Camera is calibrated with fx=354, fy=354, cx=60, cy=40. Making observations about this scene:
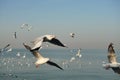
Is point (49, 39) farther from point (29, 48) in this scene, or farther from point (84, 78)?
point (84, 78)

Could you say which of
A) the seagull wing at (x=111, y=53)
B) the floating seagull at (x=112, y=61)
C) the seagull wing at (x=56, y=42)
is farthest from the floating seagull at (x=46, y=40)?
the seagull wing at (x=111, y=53)

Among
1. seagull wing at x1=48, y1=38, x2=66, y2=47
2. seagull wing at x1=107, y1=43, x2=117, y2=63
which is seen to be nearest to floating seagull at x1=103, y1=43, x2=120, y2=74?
seagull wing at x1=107, y1=43, x2=117, y2=63

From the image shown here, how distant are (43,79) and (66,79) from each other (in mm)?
4491

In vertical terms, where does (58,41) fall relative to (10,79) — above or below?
below

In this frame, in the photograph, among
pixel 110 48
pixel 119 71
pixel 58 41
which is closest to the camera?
pixel 58 41

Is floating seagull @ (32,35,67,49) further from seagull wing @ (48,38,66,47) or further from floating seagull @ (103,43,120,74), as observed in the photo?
floating seagull @ (103,43,120,74)

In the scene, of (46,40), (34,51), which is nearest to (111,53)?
(46,40)

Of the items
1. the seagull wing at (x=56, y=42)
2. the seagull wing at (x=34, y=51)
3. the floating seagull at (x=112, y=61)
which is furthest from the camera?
the floating seagull at (x=112, y=61)

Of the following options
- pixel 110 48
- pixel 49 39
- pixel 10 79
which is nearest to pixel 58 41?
pixel 49 39

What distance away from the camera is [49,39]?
3520 mm

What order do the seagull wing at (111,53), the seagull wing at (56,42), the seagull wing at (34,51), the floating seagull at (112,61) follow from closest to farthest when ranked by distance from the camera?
the seagull wing at (56,42), the seagull wing at (34,51), the floating seagull at (112,61), the seagull wing at (111,53)

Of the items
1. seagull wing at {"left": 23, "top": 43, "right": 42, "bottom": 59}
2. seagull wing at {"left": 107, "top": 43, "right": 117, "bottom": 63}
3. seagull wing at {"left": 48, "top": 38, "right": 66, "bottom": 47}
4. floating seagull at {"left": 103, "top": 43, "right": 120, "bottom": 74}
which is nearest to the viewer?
seagull wing at {"left": 48, "top": 38, "right": 66, "bottom": 47}

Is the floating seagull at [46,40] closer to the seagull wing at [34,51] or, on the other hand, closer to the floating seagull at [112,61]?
the seagull wing at [34,51]

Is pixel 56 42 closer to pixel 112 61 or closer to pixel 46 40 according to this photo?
pixel 46 40
